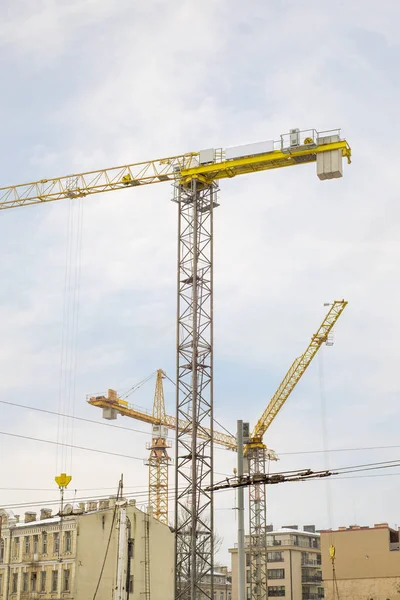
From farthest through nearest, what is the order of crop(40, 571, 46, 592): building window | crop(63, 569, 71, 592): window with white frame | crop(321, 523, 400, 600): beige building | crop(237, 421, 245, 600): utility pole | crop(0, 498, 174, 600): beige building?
1. crop(321, 523, 400, 600): beige building
2. crop(40, 571, 46, 592): building window
3. crop(0, 498, 174, 600): beige building
4. crop(63, 569, 71, 592): window with white frame
5. crop(237, 421, 245, 600): utility pole

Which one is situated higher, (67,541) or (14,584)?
(67,541)

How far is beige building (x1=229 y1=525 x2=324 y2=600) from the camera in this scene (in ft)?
397

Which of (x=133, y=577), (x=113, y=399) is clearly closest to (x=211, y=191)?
(x=133, y=577)

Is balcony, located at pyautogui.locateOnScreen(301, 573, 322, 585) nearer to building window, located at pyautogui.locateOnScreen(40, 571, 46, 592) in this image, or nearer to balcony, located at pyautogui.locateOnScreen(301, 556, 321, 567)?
balcony, located at pyautogui.locateOnScreen(301, 556, 321, 567)

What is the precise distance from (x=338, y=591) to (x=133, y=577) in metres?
26.9

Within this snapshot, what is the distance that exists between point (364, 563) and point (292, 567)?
3579 cm

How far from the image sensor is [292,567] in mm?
122875

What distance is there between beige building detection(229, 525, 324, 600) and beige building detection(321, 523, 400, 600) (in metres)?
31.2

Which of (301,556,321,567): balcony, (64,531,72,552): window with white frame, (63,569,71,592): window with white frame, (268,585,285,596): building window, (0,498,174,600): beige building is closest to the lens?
(63,569,71,592): window with white frame

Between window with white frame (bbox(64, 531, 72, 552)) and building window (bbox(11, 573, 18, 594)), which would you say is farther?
building window (bbox(11, 573, 18, 594))

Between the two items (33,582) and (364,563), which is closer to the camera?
(33,582)

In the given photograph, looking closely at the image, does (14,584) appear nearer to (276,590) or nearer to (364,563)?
(364,563)

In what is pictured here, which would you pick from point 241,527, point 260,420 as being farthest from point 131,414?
point 241,527

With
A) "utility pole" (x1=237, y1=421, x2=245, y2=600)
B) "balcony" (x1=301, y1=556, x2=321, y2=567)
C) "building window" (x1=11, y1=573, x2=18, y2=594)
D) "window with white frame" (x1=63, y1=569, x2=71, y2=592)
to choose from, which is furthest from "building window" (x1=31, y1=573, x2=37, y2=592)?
"balcony" (x1=301, y1=556, x2=321, y2=567)
